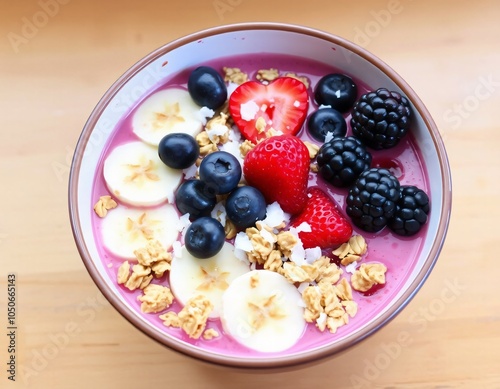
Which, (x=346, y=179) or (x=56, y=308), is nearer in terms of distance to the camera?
(x=346, y=179)

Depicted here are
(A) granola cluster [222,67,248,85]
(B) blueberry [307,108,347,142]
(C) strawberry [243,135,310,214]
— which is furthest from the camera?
(A) granola cluster [222,67,248,85]

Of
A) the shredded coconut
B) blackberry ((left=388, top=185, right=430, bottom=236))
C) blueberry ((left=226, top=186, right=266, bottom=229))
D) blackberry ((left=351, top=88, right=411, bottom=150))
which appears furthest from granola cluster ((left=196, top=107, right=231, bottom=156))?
blackberry ((left=388, top=185, right=430, bottom=236))

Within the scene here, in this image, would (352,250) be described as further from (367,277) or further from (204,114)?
(204,114)

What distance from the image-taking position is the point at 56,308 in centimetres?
158

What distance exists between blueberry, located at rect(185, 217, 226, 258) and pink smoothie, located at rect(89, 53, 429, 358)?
111mm

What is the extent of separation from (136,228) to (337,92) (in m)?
0.52

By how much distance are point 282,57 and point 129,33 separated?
0.45 meters

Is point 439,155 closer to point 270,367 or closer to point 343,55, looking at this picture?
point 343,55

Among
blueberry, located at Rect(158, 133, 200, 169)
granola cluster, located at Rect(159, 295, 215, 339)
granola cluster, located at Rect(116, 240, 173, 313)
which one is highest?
blueberry, located at Rect(158, 133, 200, 169)

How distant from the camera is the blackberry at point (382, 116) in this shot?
1.35 meters

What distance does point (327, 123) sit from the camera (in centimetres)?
144

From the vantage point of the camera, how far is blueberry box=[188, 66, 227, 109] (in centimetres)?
147

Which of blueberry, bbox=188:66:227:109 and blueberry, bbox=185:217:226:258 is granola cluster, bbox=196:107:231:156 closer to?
blueberry, bbox=188:66:227:109

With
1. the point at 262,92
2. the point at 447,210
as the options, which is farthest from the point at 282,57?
the point at 447,210
